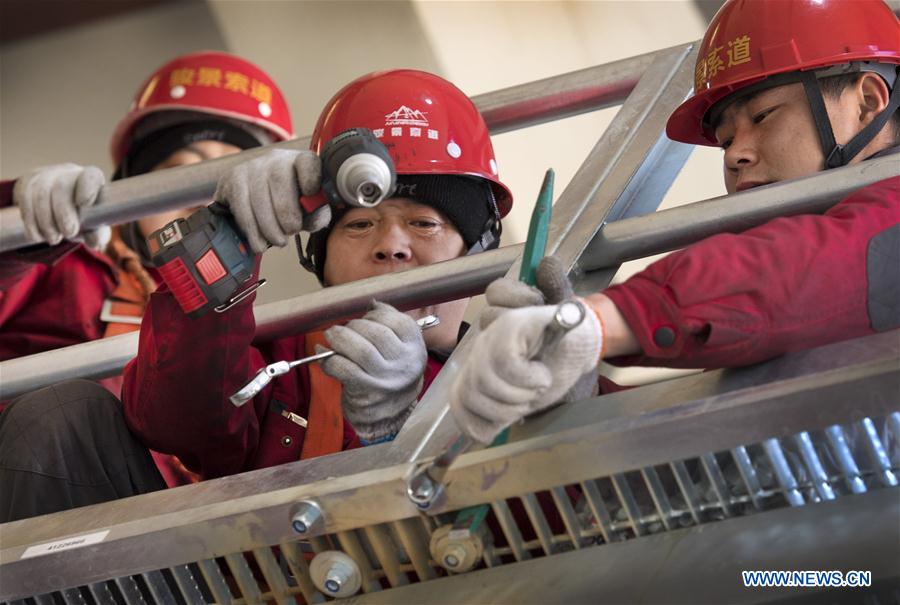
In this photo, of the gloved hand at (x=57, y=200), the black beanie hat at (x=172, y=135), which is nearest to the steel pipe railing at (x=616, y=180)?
the gloved hand at (x=57, y=200)

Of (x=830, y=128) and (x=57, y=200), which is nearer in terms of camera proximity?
(x=830, y=128)

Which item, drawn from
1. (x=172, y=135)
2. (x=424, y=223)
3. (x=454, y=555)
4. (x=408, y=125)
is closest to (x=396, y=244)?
(x=424, y=223)

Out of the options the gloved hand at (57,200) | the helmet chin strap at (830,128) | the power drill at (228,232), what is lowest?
the helmet chin strap at (830,128)

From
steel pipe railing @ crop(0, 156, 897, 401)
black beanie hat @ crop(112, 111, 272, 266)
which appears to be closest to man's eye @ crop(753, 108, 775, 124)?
steel pipe railing @ crop(0, 156, 897, 401)

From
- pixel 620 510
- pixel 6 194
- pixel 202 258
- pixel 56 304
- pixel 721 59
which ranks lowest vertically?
pixel 620 510

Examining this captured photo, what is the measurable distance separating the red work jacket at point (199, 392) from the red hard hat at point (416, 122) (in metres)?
0.46

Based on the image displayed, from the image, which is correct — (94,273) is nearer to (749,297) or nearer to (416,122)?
(416,122)

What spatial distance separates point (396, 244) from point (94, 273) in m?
1.18

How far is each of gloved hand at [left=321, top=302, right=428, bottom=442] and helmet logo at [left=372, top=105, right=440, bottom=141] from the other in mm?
500

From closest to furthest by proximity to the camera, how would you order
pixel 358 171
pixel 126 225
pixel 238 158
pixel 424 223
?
pixel 358 171 < pixel 238 158 < pixel 424 223 < pixel 126 225

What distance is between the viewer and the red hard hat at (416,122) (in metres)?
2.00

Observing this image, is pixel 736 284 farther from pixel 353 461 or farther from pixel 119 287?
pixel 119 287

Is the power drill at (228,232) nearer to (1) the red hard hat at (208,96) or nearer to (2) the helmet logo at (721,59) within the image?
(2) the helmet logo at (721,59)

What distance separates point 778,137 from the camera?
67.8 inches
